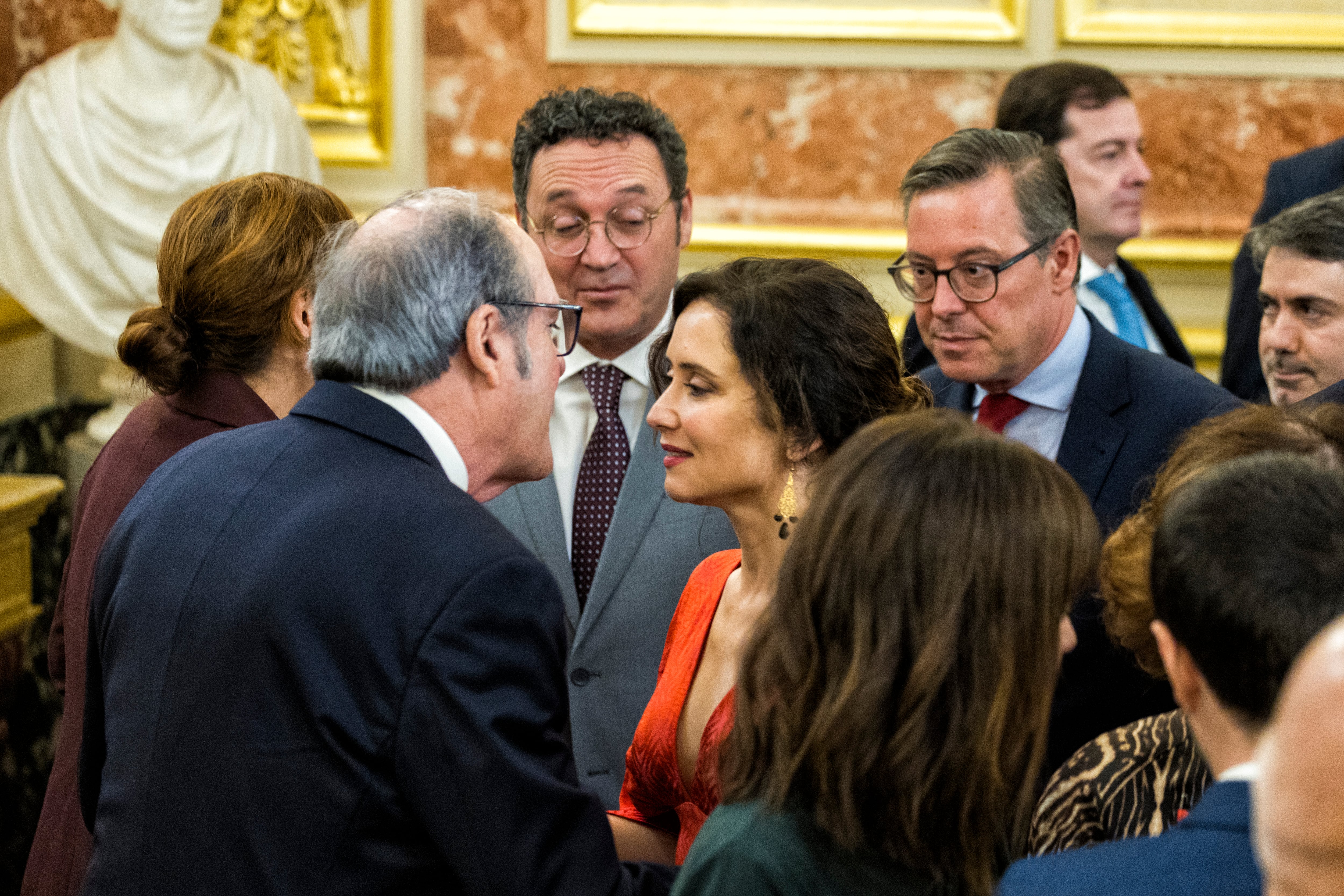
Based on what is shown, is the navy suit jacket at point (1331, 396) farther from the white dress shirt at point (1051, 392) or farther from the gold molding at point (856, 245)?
the gold molding at point (856, 245)

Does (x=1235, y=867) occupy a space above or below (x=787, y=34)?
below

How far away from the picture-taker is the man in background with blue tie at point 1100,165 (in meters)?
3.73

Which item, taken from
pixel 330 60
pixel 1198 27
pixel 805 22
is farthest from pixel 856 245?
pixel 330 60

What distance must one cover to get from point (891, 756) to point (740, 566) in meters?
0.95

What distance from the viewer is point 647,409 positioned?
8.52ft

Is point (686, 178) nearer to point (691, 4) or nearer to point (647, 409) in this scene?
point (647, 409)

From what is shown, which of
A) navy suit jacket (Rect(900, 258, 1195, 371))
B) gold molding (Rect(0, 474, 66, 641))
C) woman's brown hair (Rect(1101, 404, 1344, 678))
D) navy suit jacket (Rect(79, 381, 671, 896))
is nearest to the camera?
navy suit jacket (Rect(79, 381, 671, 896))

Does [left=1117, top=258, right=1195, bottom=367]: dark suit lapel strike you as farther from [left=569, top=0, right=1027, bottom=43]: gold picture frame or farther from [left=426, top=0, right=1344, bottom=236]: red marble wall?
[left=569, top=0, right=1027, bottom=43]: gold picture frame

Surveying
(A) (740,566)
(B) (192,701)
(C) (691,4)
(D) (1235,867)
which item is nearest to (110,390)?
(C) (691,4)

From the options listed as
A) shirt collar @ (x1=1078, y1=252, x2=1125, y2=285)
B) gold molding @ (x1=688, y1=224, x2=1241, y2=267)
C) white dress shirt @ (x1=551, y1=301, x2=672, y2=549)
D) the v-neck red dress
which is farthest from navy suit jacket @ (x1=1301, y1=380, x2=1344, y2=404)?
gold molding @ (x1=688, y1=224, x2=1241, y2=267)

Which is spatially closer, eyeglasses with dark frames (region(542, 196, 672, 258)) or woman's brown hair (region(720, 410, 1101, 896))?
woman's brown hair (region(720, 410, 1101, 896))

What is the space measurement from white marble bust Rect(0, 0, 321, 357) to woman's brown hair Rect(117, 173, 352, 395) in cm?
180

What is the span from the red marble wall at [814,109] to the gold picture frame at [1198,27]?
117mm

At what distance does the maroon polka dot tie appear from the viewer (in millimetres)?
2506
